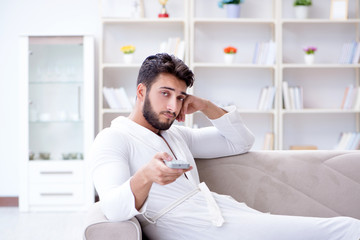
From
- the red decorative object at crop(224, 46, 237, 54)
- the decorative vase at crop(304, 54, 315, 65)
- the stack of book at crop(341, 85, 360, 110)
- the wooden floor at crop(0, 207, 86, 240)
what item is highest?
the red decorative object at crop(224, 46, 237, 54)

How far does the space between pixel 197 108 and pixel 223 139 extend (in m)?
Result: 0.20

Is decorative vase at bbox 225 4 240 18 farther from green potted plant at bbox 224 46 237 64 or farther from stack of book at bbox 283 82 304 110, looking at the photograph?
stack of book at bbox 283 82 304 110

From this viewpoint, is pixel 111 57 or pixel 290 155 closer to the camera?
pixel 290 155

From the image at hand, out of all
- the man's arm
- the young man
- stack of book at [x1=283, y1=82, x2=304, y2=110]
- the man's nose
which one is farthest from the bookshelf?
the man's nose

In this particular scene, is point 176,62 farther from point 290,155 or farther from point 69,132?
point 69,132

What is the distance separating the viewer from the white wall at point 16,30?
4.49 meters

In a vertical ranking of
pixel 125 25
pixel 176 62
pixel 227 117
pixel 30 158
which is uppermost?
pixel 125 25

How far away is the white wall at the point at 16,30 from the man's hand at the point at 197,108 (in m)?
2.61

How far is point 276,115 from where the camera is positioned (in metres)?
4.28

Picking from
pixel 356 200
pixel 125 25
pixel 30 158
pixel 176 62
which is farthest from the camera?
pixel 125 25

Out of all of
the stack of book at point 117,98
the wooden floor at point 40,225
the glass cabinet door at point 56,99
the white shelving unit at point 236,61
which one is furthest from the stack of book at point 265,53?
the wooden floor at point 40,225

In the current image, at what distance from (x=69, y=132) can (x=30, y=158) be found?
1.38 feet

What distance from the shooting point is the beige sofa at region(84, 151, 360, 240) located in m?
2.06

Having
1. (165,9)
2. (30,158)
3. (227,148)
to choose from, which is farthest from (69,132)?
(227,148)
